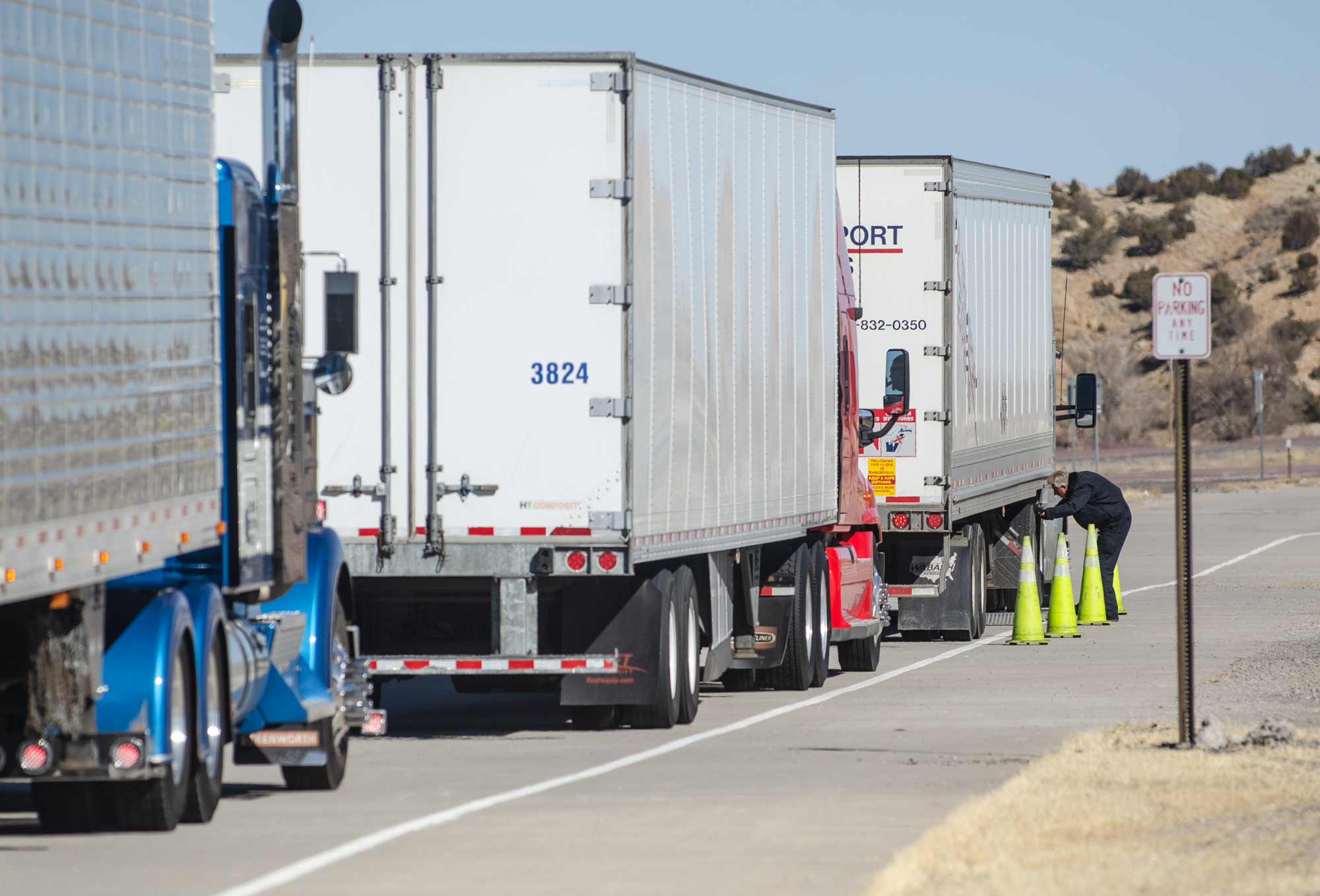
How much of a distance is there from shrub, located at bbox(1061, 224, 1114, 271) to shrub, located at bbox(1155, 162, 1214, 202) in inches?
350

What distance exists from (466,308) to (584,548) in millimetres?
1633

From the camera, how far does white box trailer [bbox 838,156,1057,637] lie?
23531mm

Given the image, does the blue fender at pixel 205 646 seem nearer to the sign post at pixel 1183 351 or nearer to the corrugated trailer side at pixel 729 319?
the corrugated trailer side at pixel 729 319

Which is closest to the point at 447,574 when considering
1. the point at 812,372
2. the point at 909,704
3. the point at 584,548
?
the point at 584,548

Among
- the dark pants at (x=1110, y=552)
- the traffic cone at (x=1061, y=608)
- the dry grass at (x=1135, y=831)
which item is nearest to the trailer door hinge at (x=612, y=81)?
the dry grass at (x=1135, y=831)

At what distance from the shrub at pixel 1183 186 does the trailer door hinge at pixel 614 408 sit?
12012 centimetres

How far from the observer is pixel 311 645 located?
12.2m

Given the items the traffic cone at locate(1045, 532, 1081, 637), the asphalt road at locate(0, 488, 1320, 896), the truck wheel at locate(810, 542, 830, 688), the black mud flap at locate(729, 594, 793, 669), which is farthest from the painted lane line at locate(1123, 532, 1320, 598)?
the black mud flap at locate(729, 594, 793, 669)

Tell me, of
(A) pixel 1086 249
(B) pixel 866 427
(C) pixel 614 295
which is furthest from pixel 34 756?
(A) pixel 1086 249

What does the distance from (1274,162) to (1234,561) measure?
332 ft

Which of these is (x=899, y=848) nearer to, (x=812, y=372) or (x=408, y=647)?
(x=408, y=647)

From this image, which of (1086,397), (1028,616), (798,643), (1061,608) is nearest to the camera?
(798,643)

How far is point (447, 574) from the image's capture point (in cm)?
1433

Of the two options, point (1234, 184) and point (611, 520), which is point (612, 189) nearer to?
point (611, 520)
